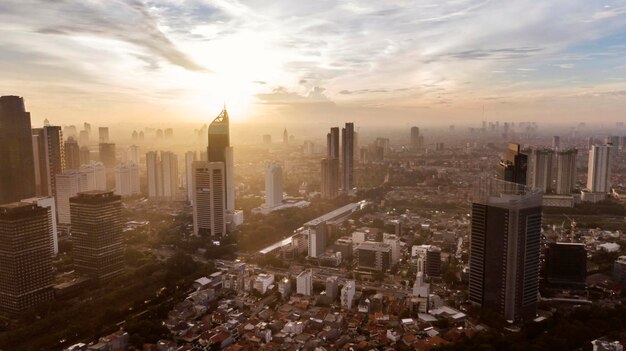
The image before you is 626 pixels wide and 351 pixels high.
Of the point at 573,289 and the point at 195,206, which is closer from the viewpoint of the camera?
the point at 573,289

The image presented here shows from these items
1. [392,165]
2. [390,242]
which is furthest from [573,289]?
[392,165]

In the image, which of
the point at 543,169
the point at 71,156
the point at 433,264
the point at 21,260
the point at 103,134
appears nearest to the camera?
the point at 21,260

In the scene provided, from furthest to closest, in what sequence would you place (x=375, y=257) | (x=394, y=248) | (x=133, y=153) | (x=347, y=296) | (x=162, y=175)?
(x=133, y=153), (x=162, y=175), (x=394, y=248), (x=375, y=257), (x=347, y=296)

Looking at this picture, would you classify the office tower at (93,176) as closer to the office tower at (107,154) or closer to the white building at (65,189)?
the white building at (65,189)

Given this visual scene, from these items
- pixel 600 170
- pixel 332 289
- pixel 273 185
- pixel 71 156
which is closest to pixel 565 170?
pixel 600 170

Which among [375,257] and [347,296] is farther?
[375,257]

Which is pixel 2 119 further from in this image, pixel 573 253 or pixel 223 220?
pixel 573 253

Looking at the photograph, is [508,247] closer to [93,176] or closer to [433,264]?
[433,264]

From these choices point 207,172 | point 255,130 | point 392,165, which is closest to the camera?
point 207,172
